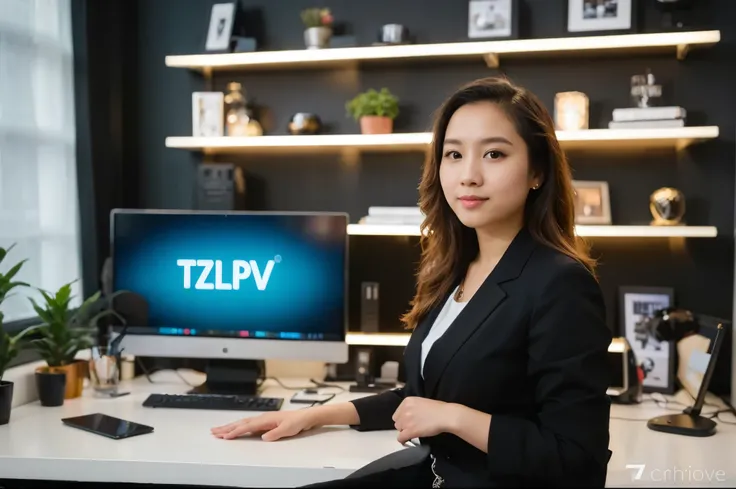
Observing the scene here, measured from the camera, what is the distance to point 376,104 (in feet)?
8.73

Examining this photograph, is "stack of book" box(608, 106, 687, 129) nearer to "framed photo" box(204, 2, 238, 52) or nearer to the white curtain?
"framed photo" box(204, 2, 238, 52)

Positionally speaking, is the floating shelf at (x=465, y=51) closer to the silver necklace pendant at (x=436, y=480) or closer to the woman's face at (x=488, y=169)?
the woman's face at (x=488, y=169)

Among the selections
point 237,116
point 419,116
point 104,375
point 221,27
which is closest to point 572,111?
point 419,116

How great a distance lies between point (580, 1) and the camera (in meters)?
2.55

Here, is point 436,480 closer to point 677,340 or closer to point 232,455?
point 232,455

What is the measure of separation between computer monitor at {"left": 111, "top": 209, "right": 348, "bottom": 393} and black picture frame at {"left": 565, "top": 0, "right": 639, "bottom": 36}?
102 cm

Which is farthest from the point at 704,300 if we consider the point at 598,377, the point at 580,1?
the point at 598,377

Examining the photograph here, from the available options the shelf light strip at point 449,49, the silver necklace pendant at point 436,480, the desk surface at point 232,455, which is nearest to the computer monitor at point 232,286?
the desk surface at point 232,455

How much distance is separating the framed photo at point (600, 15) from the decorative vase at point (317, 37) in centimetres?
85

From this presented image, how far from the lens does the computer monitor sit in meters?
2.41

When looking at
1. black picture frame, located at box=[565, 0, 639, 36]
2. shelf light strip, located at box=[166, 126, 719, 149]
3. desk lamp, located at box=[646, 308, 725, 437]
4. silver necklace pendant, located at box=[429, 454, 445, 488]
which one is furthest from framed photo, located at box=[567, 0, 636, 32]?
silver necklace pendant, located at box=[429, 454, 445, 488]

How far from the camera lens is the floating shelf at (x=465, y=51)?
2.46 meters

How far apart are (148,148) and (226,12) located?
2.10 feet

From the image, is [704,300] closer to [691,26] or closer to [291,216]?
[691,26]
